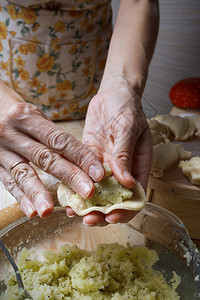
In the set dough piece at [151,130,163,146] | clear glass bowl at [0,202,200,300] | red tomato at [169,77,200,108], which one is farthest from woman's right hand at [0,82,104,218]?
red tomato at [169,77,200,108]

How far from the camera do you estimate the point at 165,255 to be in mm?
770

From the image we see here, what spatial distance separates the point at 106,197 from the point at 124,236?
0.15 m

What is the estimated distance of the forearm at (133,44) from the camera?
38.2 inches

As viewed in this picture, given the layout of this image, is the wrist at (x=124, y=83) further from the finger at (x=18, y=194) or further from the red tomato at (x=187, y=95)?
the red tomato at (x=187, y=95)

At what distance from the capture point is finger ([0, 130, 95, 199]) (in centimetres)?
66

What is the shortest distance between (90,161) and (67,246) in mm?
210

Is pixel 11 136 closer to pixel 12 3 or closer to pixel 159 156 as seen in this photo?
pixel 159 156

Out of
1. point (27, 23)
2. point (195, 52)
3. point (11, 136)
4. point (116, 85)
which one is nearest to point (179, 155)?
point (116, 85)

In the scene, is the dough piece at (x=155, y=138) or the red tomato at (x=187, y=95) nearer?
the dough piece at (x=155, y=138)

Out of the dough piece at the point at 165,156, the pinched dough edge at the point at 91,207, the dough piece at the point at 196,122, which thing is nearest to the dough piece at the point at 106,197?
the pinched dough edge at the point at 91,207

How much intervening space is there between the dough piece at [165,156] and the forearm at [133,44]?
0.56 ft

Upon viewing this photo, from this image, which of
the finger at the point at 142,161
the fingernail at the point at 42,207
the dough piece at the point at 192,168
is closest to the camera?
the fingernail at the point at 42,207

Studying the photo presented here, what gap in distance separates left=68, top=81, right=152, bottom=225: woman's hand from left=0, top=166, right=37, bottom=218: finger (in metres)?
0.08

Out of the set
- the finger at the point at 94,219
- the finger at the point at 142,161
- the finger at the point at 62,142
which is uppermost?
the finger at the point at 62,142
